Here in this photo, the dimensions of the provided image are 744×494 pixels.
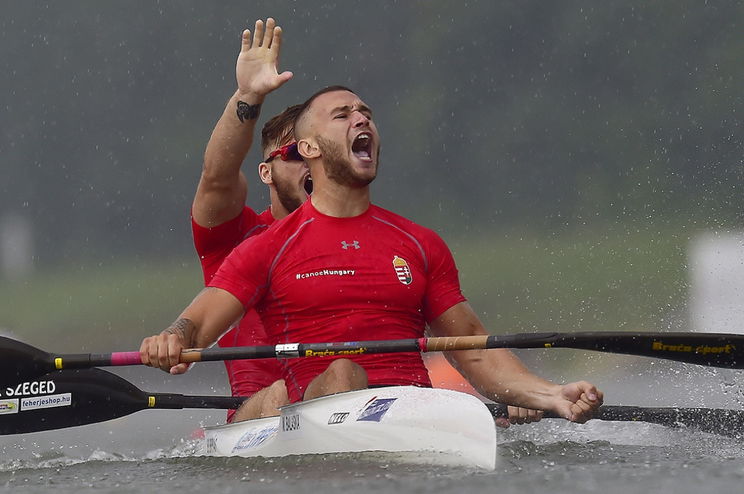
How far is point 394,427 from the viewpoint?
461 centimetres

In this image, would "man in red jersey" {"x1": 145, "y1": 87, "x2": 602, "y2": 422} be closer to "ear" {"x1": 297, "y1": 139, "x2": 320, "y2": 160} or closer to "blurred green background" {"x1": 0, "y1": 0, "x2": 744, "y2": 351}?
"ear" {"x1": 297, "y1": 139, "x2": 320, "y2": 160}

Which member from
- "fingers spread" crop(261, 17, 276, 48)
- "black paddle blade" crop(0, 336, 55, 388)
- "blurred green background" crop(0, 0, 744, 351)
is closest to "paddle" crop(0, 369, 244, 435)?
"black paddle blade" crop(0, 336, 55, 388)

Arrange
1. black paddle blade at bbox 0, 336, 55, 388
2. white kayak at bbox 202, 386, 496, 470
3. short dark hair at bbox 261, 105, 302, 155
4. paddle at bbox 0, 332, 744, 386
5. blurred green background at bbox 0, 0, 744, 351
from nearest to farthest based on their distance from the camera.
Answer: white kayak at bbox 202, 386, 496, 470
paddle at bbox 0, 332, 744, 386
black paddle blade at bbox 0, 336, 55, 388
short dark hair at bbox 261, 105, 302, 155
blurred green background at bbox 0, 0, 744, 351

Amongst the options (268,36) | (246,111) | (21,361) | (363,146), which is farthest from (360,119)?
(21,361)

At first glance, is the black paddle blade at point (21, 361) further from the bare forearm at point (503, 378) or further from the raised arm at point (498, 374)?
the bare forearm at point (503, 378)

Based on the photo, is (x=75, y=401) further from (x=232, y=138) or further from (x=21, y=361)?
(x=232, y=138)

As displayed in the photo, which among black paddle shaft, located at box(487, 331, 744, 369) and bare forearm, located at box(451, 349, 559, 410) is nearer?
black paddle shaft, located at box(487, 331, 744, 369)

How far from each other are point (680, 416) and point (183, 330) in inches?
88.3

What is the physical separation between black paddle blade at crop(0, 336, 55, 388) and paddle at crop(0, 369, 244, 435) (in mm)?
793

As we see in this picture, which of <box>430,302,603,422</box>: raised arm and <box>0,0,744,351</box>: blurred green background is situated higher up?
<box>0,0,744,351</box>: blurred green background

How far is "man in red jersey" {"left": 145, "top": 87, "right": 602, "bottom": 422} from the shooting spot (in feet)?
17.7

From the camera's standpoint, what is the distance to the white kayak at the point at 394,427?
4.47 meters

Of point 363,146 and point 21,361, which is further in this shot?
point 363,146

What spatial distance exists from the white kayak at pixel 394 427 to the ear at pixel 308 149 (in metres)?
1.23
